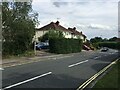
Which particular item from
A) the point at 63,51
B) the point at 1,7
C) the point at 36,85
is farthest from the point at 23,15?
the point at 36,85

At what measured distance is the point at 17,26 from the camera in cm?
3281

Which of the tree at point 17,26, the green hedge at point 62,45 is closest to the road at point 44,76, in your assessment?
the tree at point 17,26

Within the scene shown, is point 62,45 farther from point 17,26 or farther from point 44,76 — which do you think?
point 44,76

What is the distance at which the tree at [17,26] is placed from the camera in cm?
3216

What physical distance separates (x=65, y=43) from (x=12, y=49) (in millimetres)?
18482

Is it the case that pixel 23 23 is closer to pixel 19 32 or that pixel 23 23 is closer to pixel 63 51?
pixel 19 32

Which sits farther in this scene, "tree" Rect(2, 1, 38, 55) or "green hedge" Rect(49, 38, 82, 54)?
"green hedge" Rect(49, 38, 82, 54)

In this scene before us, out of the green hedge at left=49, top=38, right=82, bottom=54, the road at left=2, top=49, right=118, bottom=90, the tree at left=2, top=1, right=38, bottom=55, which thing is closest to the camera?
the road at left=2, top=49, right=118, bottom=90

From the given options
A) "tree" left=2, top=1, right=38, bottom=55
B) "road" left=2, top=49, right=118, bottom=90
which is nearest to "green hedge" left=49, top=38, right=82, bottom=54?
"tree" left=2, top=1, right=38, bottom=55

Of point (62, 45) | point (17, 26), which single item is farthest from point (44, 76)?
point (62, 45)

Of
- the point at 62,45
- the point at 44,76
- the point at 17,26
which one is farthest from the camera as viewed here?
the point at 62,45

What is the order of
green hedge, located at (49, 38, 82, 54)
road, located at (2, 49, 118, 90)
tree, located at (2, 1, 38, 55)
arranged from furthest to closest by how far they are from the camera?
green hedge, located at (49, 38, 82, 54), tree, located at (2, 1, 38, 55), road, located at (2, 49, 118, 90)

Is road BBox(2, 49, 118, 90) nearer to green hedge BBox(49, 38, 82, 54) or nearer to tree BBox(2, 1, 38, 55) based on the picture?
tree BBox(2, 1, 38, 55)

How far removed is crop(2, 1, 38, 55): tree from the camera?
105 ft
